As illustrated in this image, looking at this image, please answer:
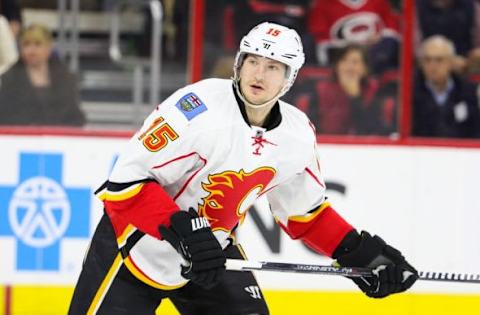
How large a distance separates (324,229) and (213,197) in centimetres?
40

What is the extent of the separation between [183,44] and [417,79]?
3.38ft

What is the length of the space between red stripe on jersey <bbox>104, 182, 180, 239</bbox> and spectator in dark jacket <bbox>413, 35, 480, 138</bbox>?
93.6 inches

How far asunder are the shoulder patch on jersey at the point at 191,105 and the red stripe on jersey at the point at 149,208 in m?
0.21

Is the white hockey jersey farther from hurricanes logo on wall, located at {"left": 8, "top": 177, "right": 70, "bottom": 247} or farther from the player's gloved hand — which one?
hurricanes logo on wall, located at {"left": 8, "top": 177, "right": 70, "bottom": 247}

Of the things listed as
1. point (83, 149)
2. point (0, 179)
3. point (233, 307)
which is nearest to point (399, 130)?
point (83, 149)

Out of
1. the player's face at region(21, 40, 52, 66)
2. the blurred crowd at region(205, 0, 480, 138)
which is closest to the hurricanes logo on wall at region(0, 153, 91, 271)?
the player's face at region(21, 40, 52, 66)

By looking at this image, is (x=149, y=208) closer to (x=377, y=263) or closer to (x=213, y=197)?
(x=213, y=197)

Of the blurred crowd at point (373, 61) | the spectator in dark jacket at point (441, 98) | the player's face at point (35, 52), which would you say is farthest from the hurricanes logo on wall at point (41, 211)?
the spectator in dark jacket at point (441, 98)

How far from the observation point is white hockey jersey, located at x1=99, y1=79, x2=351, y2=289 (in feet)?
10.5

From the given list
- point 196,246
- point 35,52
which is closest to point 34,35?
point 35,52

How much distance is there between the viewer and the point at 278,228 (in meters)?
5.16

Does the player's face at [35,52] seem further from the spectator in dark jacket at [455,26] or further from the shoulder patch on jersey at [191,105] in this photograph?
the shoulder patch on jersey at [191,105]

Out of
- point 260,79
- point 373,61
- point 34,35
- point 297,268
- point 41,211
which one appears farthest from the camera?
point 373,61

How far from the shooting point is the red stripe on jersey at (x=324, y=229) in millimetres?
3557
